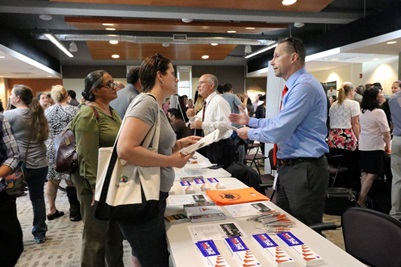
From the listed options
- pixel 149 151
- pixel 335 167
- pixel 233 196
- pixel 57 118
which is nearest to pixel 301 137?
pixel 233 196

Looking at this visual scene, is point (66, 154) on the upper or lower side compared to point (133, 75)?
lower

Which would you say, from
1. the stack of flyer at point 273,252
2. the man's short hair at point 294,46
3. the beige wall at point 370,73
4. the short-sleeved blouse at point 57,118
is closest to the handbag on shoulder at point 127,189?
the stack of flyer at point 273,252

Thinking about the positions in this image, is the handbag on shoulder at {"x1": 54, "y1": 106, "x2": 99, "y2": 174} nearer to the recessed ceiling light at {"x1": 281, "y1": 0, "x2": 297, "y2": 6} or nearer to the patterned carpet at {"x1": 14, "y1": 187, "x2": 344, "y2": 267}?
the patterned carpet at {"x1": 14, "y1": 187, "x2": 344, "y2": 267}

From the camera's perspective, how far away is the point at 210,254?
4.17 ft

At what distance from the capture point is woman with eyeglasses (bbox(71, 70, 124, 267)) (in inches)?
76.7

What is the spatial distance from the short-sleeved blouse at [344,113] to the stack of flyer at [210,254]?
3.74 m

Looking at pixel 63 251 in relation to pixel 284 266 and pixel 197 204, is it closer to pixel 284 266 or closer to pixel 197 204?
pixel 197 204

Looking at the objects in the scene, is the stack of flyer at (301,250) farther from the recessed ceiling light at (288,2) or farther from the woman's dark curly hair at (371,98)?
the recessed ceiling light at (288,2)

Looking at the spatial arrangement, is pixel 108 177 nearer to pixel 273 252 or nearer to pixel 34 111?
pixel 273 252

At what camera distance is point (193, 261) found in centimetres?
124

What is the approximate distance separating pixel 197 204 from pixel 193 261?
0.65m

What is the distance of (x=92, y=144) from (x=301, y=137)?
4.34ft

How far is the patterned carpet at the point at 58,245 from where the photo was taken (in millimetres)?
2932

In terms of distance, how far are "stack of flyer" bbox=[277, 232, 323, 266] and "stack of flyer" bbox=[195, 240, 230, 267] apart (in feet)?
1.01
